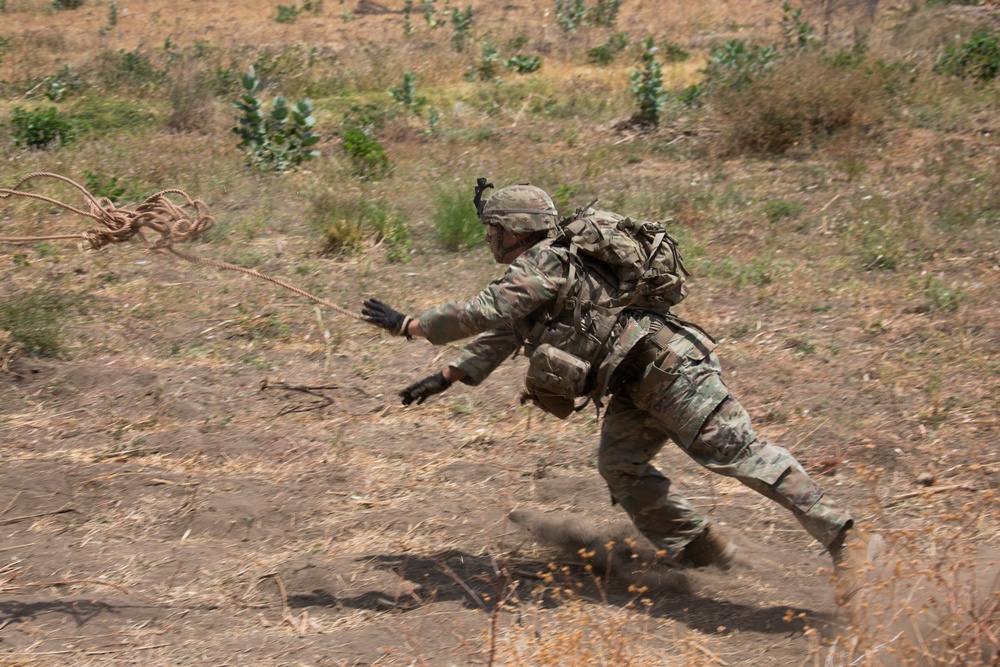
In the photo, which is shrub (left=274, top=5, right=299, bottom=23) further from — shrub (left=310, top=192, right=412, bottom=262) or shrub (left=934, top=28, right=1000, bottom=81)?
shrub (left=934, top=28, right=1000, bottom=81)

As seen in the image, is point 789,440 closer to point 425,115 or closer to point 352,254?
point 352,254

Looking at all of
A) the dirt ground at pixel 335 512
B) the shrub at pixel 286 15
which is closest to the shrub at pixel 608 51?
the shrub at pixel 286 15

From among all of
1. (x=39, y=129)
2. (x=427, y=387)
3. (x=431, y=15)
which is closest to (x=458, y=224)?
(x=427, y=387)

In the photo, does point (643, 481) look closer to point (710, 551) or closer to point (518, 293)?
point (710, 551)

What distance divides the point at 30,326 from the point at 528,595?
156 inches

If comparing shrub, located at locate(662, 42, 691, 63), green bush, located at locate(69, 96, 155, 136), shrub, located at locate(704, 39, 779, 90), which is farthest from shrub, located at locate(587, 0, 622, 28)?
green bush, located at locate(69, 96, 155, 136)

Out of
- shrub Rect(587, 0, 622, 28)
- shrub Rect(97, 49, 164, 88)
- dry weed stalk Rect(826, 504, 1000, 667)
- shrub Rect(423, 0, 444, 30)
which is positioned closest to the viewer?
dry weed stalk Rect(826, 504, 1000, 667)

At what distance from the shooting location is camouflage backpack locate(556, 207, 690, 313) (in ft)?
12.9

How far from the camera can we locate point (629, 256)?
154 inches

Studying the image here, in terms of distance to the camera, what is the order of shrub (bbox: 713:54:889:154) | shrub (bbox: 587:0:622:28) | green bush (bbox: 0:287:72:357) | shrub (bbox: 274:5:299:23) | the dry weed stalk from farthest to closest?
shrub (bbox: 274:5:299:23)
shrub (bbox: 587:0:622:28)
shrub (bbox: 713:54:889:154)
green bush (bbox: 0:287:72:357)
the dry weed stalk

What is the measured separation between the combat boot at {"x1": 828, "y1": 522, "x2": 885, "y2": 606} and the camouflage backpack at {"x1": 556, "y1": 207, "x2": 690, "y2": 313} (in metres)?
1.10

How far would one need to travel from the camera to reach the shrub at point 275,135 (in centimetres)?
993

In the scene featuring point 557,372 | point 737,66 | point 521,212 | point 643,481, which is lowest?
point 643,481

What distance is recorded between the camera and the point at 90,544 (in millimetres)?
4672
